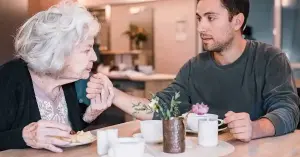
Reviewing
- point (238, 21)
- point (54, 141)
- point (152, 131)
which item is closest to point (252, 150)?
point (152, 131)

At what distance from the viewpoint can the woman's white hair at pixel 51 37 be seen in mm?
1603

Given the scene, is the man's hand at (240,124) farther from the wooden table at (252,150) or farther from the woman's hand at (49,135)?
the woman's hand at (49,135)

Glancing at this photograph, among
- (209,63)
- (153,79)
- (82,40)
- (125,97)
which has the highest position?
(82,40)

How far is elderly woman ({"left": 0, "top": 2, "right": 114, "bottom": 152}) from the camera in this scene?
5.28ft

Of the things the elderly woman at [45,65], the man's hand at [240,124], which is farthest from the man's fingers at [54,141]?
the man's hand at [240,124]

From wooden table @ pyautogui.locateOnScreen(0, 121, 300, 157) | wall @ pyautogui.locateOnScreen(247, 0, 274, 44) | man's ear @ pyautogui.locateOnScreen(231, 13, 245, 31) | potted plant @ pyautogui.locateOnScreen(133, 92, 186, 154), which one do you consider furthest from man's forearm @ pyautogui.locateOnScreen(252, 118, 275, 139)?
wall @ pyautogui.locateOnScreen(247, 0, 274, 44)

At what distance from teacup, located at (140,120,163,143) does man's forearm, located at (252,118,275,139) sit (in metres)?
0.36

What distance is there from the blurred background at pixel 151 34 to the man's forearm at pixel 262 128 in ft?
6.66

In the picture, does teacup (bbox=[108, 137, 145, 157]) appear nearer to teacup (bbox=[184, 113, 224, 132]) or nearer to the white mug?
the white mug

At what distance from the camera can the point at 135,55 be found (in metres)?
6.70

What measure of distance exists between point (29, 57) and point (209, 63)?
87cm

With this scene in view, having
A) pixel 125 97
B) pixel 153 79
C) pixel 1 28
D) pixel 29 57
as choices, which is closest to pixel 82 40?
pixel 29 57

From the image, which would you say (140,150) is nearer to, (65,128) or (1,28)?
(65,128)

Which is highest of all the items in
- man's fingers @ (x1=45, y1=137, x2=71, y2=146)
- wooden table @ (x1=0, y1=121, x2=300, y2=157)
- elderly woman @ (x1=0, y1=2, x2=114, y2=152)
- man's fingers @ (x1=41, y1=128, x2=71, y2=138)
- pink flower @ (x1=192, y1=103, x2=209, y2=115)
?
elderly woman @ (x1=0, y1=2, x2=114, y2=152)
